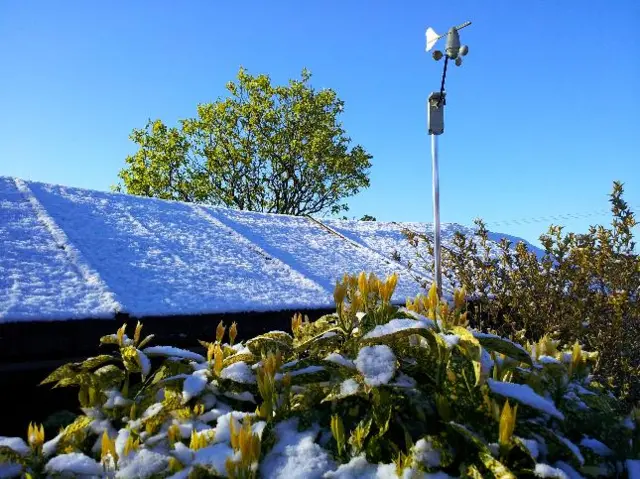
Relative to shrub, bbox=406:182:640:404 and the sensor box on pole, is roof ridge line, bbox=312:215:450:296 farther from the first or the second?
the sensor box on pole

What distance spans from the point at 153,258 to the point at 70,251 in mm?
793

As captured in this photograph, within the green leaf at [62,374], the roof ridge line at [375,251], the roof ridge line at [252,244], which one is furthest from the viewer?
the roof ridge line at [375,251]

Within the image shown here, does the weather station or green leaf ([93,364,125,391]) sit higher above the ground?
the weather station

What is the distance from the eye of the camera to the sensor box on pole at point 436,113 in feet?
22.5

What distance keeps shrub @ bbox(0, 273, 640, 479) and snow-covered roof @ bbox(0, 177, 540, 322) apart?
2341 mm

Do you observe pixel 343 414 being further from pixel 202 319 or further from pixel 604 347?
pixel 604 347

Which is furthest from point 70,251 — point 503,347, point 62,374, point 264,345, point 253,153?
point 253,153

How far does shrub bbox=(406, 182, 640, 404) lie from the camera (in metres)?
5.01

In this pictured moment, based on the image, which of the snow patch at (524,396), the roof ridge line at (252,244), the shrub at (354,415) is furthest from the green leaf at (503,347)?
the roof ridge line at (252,244)

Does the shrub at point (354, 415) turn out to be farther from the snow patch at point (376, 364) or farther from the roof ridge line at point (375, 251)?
the roof ridge line at point (375, 251)

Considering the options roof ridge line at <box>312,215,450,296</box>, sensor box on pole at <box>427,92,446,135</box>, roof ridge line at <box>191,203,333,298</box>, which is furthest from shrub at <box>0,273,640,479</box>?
roof ridge line at <box>312,215,450,296</box>

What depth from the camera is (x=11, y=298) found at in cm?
428

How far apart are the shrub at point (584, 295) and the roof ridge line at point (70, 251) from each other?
3.23m

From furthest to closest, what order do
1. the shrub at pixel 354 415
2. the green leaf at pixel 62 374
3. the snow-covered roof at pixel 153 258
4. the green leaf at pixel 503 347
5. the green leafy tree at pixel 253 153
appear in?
the green leafy tree at pixel 253 153
the snow-covered roof at pixel 153 258
the green leaf at pixel 62 374
the green leaf at pixel 503 347
the shrub at pixel 354 415
